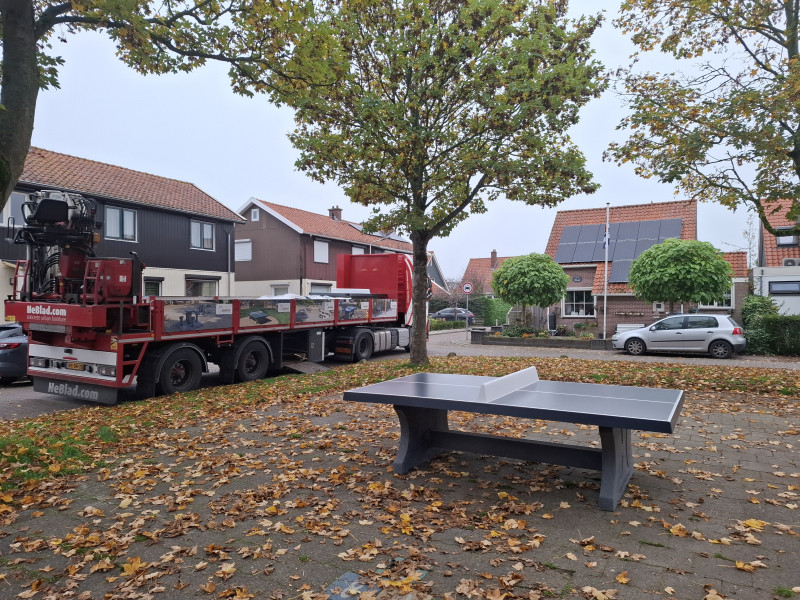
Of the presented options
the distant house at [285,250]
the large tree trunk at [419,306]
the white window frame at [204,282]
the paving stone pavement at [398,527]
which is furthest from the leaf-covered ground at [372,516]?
the distant house at [285,250]

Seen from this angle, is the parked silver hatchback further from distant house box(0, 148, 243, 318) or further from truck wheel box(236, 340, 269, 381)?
distant house box(0, 148, 243, 318)

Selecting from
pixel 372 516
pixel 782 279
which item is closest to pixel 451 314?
pixel 782 279

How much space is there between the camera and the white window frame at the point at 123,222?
23344mm

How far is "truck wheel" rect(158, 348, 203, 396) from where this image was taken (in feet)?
32.9

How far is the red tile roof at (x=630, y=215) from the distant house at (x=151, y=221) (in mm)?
17595

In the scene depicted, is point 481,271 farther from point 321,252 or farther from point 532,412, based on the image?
point 532,412

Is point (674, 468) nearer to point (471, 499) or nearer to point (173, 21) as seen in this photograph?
point (471, 499)

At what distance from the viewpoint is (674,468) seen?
5.26 meters

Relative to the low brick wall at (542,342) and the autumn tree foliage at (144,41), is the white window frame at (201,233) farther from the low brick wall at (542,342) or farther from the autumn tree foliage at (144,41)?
the autumn tree foliage at (144,41)

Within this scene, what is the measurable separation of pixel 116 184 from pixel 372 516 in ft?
81.2

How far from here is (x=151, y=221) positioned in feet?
82.5

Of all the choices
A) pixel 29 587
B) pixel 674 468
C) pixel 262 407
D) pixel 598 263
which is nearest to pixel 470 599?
pixel 29 587

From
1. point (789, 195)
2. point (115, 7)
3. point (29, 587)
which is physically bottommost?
point (29, 587)

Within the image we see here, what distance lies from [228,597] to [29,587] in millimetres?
1191
